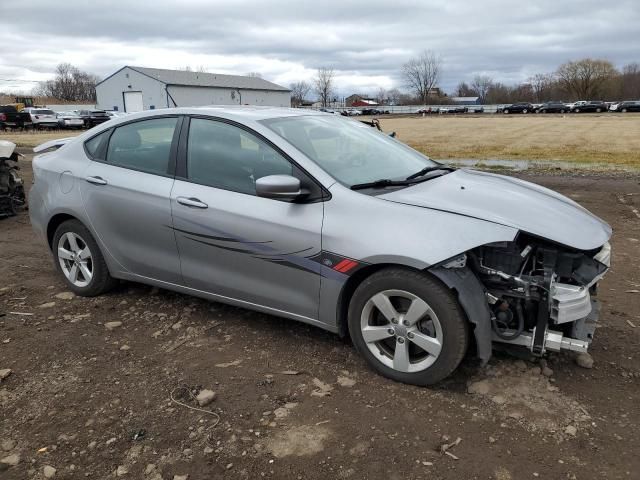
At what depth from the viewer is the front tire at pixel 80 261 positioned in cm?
460

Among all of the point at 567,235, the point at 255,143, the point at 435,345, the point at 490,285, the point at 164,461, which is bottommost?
the point at 164,461

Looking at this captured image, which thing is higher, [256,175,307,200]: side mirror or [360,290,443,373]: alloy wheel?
[256,175,307,200]: side mirror

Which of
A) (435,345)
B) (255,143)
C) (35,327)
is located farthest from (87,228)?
(435,345)

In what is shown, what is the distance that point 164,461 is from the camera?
8.81ft

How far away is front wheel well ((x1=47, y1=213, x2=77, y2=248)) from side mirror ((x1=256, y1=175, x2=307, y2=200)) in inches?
84.3

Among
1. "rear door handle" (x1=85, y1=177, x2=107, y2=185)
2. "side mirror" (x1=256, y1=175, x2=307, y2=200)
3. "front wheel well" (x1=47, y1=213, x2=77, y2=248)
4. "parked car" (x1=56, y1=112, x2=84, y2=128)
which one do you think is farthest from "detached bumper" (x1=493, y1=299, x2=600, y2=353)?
"parked car" (x1=56, y1=112, x2=84, y2=128)

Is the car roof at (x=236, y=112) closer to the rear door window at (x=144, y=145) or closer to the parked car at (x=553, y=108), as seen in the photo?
the rear door window at (x=144, y=145)

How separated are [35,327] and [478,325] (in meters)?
3.31

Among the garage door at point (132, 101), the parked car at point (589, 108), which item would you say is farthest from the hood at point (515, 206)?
the parked car at point (589, 108)

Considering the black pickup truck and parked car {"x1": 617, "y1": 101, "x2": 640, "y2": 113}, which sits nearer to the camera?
the black pickup truck

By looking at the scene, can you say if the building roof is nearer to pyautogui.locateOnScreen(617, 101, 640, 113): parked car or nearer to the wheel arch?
pyautogui.locateOnScreen(617, 101, 640, 113): parked car

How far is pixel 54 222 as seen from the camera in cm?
482

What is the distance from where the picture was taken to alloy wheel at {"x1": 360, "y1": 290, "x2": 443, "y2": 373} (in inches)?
123

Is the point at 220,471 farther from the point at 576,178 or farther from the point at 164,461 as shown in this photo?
the point at 576,178
